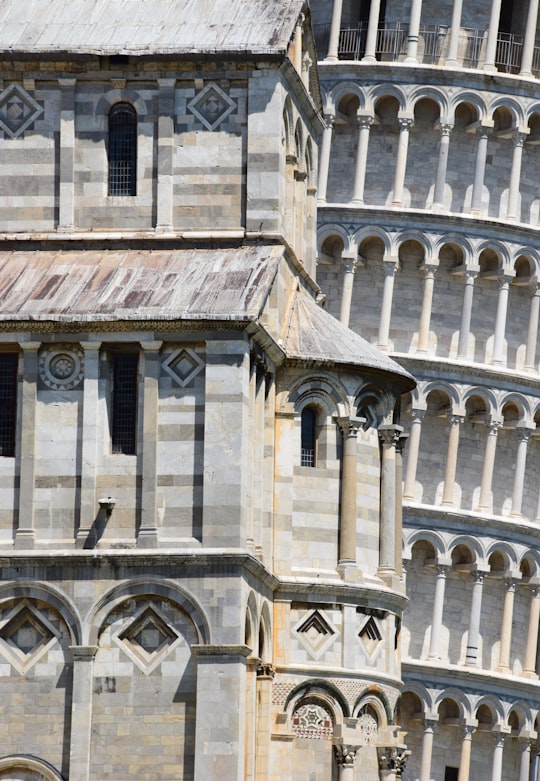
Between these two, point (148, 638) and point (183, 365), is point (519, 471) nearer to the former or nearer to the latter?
point (183, 365)

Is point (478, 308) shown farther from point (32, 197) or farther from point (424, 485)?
point (32, 197)

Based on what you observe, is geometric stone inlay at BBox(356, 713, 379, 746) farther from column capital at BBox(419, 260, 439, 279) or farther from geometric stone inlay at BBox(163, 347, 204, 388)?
column capital at BBox(419, 260, 439, 279)

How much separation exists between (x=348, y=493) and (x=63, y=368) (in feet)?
26.8

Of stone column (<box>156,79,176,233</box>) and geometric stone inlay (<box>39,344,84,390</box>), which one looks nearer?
geometric stone inlay (<box>39,344,84,390</box>)

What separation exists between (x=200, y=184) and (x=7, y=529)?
32.9 ft

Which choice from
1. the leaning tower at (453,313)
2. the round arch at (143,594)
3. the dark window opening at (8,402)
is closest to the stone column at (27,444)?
the dark window opening at (8,402)

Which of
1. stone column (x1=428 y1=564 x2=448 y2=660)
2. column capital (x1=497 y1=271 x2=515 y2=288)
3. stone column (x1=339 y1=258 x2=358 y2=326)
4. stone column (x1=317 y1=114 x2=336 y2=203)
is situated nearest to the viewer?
stone column (x1=428 y1=564 x2=448 y2=660)

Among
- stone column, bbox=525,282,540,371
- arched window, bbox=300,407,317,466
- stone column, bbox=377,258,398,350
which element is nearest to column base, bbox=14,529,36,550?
arched window, bbox=300,407,317,466

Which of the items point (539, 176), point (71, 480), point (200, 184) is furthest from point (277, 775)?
point (539, 176)

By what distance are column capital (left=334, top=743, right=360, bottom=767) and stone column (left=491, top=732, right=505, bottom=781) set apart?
37301mm

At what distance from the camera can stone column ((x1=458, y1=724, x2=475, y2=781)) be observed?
98875 mm

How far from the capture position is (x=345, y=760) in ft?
207

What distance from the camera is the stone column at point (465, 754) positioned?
324 ft

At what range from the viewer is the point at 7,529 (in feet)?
198
